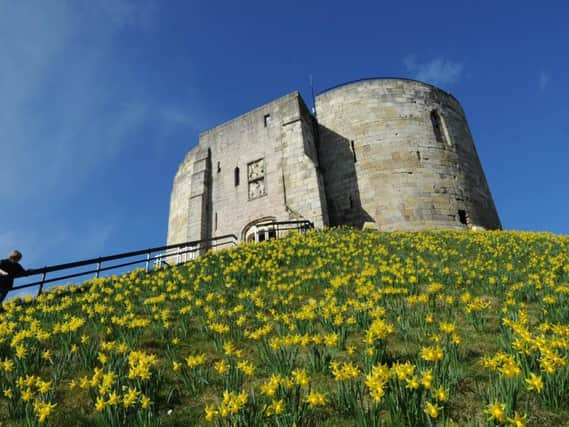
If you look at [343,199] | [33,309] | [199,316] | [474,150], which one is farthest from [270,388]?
[474,150]

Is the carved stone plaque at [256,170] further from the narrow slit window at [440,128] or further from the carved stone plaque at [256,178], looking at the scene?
the narrow slit window at [440,128]

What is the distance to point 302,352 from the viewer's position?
4.32 meters

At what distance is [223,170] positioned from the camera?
2284 centimetres

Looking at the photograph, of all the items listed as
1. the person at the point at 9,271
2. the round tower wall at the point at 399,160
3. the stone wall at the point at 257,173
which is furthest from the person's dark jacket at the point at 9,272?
the round tower wall at the point at 399,160

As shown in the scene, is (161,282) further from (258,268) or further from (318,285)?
(318,285)

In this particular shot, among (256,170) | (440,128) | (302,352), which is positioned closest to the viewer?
(302,352)

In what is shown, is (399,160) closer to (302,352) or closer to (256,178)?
(256,178)

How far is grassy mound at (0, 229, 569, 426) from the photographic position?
2.71 m

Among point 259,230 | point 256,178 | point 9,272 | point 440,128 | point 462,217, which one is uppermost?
point 440,128

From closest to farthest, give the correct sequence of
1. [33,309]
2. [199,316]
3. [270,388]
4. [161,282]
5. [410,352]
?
[270,388] < [410,352] < [199,316] < [33,309] < [161,282]

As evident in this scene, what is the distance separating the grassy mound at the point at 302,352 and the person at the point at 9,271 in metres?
0.99

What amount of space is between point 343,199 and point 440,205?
5.59 metres

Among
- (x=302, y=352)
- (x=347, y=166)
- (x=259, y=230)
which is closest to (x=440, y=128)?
(x=347, y=166)

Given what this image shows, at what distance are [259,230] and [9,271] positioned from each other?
492 inches
